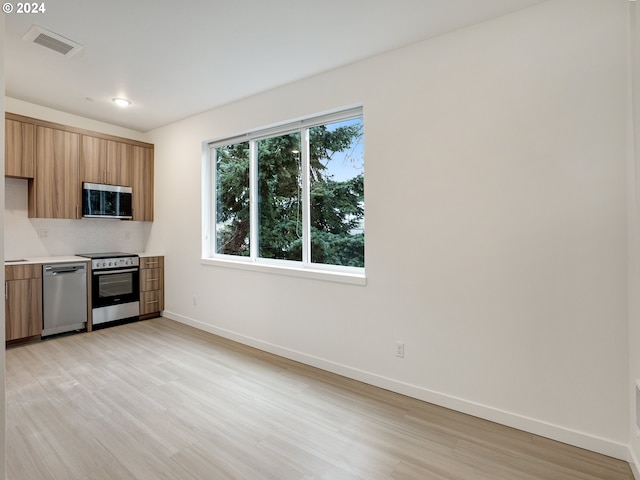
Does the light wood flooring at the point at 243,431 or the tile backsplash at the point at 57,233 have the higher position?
the tile backsplash at the point at 57,233

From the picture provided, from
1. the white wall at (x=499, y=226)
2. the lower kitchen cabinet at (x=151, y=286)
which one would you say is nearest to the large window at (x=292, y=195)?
the white wall at (x=499, y=226)

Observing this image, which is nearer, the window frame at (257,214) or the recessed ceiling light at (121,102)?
the window frame at (257,214)

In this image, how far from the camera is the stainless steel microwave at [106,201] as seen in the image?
421 cm

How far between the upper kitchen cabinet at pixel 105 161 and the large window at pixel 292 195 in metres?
1.33

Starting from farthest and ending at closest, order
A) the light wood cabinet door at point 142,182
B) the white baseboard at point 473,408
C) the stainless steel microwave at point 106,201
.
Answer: the light wood cabinet door at point 142,182 < the stainless steel microwave at point 106,201 < the white baseboard at point 473,408

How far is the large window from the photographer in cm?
307

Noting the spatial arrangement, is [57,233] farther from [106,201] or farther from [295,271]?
[295,271]

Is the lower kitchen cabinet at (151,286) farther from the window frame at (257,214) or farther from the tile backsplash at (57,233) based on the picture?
the window frame at (257,214)

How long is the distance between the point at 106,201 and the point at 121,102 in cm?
134

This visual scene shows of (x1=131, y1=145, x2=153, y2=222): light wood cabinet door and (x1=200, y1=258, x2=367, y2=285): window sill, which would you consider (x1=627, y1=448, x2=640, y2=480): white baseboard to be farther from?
(x1=131, y1=145, x2=153, y2=222): light wood cabinet door

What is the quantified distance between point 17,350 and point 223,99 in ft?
11.3

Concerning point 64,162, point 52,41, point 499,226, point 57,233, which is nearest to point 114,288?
point 57,233

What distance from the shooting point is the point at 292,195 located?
350 cm

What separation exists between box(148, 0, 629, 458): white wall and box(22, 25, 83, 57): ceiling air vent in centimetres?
191
